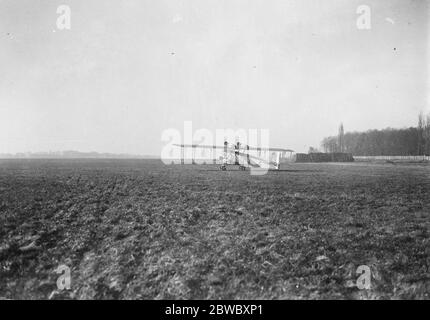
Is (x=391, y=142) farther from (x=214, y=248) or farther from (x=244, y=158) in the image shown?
(x=214, y=248)

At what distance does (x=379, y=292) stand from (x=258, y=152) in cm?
5049

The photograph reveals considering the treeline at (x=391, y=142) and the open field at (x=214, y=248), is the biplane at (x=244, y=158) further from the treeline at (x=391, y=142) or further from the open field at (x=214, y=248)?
the treeline at (x=391, y=142)

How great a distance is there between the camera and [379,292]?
7109mm

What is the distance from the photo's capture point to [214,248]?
381 inches

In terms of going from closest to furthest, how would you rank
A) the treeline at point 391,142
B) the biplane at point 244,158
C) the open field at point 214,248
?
the open field at point 214,248
the biplane at point 244,158
the treeline at point 391,142

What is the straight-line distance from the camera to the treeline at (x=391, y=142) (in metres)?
105

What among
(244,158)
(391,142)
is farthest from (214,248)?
(391,142)

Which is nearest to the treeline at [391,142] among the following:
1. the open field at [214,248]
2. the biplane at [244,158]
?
the biplane at [244,158]

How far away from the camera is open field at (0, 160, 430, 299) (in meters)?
7.50

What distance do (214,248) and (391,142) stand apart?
16145 cm

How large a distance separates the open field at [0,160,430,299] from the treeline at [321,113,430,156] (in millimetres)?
111547

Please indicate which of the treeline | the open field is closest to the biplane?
the open field

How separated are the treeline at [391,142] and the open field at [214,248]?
111547 millimetres
